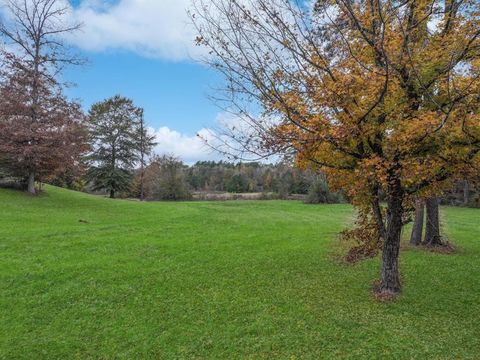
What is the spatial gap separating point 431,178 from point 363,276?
239 cm

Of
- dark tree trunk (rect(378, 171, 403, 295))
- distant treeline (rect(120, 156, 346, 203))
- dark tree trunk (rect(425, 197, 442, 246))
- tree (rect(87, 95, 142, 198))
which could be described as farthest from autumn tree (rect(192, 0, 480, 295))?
tree (rect(87, 95, 142, 198))

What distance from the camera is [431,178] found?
5.04 m

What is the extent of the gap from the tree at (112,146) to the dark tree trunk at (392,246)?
28136 millimetres

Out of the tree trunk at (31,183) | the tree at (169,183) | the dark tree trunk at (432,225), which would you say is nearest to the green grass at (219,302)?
the dark tree trunk at (432,225)

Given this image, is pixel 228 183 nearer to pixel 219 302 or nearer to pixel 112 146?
pixel 112 146

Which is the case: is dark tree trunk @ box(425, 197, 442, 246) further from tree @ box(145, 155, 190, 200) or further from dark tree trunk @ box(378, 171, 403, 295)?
tree @ box(145, 155, 190, 200)

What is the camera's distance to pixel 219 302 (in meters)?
5.34

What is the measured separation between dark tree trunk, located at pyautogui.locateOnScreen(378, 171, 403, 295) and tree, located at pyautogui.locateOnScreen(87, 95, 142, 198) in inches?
1108

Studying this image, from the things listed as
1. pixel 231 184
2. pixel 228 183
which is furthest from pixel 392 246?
pixel 228 183

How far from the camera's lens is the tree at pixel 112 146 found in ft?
101

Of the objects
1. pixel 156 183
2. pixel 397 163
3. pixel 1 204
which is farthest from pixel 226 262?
pixel 156 183

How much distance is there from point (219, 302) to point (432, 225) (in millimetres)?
6666

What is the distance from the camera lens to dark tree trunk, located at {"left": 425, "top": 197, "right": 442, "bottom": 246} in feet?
30.8

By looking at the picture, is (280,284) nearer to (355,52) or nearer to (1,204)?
(355,52)
